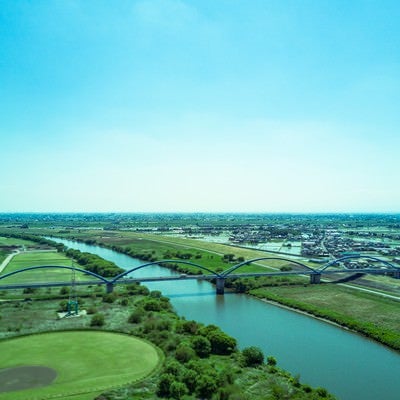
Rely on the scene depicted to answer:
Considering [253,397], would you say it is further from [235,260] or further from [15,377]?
[235,260]

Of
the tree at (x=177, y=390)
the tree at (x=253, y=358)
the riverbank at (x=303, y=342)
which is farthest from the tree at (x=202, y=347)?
the tree at (x=177, y=390)

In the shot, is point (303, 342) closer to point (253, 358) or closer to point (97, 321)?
point (253, 358)

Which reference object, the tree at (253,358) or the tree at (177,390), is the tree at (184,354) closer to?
the tree at (253,358)

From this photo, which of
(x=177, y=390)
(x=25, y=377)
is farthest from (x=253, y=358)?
→ (x=25, y=377)

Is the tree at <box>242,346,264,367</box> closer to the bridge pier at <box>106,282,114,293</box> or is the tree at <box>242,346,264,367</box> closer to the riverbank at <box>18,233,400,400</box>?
the riverbank at <box>18,233,400,400</box>

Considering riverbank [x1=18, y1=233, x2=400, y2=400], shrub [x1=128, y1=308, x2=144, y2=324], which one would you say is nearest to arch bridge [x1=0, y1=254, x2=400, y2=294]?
riverbank [x1=18, y1=233, x2=400, y2=400]

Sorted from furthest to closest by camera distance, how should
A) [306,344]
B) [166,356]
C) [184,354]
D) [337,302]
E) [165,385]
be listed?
[337,302], [306,344], [166,356], [184,354], [165,385]
